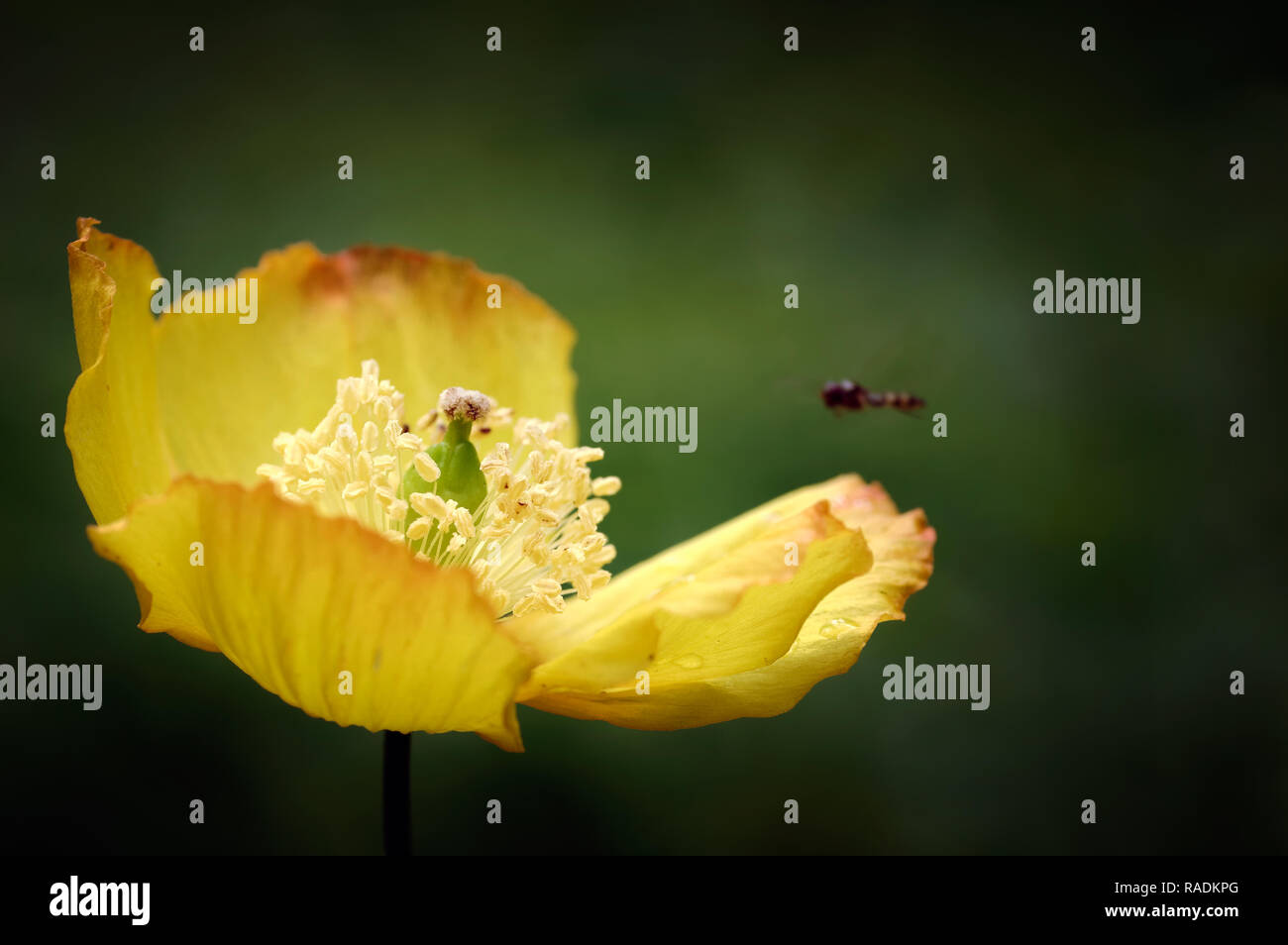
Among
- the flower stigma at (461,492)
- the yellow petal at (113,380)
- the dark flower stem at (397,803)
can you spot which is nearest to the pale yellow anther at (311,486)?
the flower stigma at (461,492)

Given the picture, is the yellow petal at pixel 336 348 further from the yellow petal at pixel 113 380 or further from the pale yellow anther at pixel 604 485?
the pale yellow anther at pixel 604 485

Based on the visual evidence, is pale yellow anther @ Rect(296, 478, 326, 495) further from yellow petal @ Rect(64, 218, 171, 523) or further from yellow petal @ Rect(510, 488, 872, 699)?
yellow petal @ Rect(510, 488, 872, 699)

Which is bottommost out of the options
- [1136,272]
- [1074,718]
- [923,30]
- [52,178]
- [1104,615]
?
[1074,718]

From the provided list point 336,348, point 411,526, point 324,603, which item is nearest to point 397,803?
point 324,603

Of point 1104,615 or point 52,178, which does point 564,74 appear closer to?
point 52,178

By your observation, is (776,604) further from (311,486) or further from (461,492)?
(311,486)

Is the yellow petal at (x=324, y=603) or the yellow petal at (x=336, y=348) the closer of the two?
the yellow petal at (x=324, y=603)

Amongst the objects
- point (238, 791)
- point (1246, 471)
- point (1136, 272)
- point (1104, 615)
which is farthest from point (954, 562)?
point (238, 791)

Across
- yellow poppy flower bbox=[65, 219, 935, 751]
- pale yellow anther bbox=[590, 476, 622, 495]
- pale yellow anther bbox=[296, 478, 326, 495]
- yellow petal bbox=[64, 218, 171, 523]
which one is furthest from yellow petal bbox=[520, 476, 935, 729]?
yellow petal bbox=[64, 218, 171, 523]
